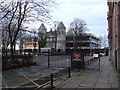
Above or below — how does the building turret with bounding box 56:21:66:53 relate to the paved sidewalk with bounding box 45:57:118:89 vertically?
above

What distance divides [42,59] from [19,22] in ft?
31.9

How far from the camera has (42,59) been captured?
3675 cm

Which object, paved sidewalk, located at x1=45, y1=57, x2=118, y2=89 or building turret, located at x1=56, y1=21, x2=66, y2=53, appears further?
building turret, located at x1=56, y1=21, x2=66, y2=53

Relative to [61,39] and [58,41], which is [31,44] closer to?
[58,41]

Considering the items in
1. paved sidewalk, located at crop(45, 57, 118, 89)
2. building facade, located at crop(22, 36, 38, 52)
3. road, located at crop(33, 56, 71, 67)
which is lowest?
paved sidewalk, located at crop(45, 57, 118, 89)

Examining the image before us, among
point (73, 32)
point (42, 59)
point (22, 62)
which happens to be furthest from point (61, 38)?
point (22, 62)

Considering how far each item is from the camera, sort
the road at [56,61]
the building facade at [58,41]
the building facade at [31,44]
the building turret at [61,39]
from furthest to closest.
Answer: the building facade at [58,41] → the building turret at [61,39] → the building facade at [31,44] → the road at [56,61]

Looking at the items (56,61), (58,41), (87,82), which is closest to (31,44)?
(58,41)

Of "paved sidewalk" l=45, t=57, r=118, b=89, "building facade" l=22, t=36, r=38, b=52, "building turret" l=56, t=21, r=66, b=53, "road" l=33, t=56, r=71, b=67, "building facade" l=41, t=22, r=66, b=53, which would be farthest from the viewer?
"building facade" l=41, t=22, r=66, b=53

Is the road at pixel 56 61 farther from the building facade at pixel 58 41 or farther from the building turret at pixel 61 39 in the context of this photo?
the building facade at pixel 58 41

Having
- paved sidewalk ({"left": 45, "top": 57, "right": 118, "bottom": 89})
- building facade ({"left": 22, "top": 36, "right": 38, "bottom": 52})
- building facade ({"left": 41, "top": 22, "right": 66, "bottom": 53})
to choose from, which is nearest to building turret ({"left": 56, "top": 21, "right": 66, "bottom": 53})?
building facade ({"left": 41, "top": 22, "right": 66, "bottom": 53})

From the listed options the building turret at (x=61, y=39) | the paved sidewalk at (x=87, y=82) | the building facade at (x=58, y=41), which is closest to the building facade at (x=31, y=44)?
the building facade at (x=58, y=41)

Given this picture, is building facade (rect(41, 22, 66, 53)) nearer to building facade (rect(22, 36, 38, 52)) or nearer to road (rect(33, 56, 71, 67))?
building facade (rect(22, 36, 38, 52))

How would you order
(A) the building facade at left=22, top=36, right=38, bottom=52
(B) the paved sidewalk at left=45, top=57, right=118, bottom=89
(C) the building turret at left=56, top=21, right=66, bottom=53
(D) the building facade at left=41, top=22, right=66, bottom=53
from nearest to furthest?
(B) the paved sidewalk at left=45, top=57, right=118, bottom=89
(A) the building facade at left=22, top=36, right=38, bottom=52
(C) the building turret at left=56, top=21, right=66, bottom=53
(D) the building facade at left=41, top=22, right=66, bottom=53
